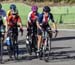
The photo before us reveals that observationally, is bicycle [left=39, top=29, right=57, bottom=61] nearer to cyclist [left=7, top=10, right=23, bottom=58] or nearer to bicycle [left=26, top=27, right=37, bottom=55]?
cyclist [left=7, top=10, right=23, bottom=58]

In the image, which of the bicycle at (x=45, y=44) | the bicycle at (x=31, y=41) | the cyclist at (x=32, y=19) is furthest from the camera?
the bicycle at (x=31, y=41)

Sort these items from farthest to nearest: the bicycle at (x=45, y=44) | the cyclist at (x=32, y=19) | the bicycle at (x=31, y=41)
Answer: the bicycle at (x=31, y=41) < the cyclist at (x=32, y=19) < the bicycle at (x=45, y=44)

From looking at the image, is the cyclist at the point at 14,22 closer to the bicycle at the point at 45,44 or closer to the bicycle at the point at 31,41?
the bicycle at the point at 45,44

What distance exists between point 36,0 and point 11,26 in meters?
57.5

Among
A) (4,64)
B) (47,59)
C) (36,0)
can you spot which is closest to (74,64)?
(47,59)

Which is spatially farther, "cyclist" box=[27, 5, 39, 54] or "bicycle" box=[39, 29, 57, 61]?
"cyclist" box=[27, 5, 39, 54]

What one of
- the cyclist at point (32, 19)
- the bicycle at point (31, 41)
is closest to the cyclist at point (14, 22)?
the cyclist at point (32, 19)

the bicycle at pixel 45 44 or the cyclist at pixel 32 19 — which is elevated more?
the cyclist at pixel 32 19

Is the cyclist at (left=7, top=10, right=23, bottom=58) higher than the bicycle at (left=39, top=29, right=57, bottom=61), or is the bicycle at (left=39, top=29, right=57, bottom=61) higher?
the cyclist at (left=7, top=10, right=23, bottom=58)

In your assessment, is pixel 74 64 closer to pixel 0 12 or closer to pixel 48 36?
pixel 48 36

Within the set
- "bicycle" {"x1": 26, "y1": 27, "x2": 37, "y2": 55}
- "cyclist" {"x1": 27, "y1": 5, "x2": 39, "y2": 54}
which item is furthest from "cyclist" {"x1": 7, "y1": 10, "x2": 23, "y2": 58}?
"bicycle" {"x1": 26, "y1": 27, "x2": 37, "y2": 55}

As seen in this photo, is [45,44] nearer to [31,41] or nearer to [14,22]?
[14,22]

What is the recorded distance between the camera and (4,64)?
46.6 ft

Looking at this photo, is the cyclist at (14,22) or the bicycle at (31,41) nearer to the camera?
the cyclist at (14,22)
